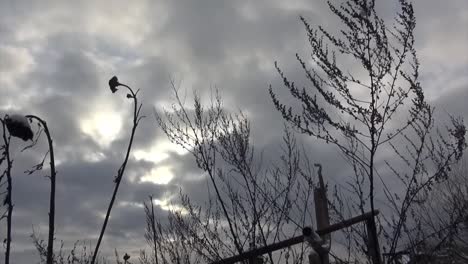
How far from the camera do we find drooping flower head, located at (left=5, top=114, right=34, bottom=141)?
201cm

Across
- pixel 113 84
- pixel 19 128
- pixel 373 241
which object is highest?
pixel 113 84

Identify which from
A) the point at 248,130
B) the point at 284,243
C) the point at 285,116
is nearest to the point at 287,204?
the point at 248,130

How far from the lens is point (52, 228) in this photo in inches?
62.6

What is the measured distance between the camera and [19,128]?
2.02 m

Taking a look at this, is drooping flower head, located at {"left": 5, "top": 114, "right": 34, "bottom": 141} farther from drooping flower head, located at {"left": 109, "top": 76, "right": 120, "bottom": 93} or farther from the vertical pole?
the vertical pole

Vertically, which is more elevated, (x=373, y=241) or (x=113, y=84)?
(x=113, y=84)

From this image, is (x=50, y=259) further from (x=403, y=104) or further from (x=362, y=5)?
(x=362, y=5)

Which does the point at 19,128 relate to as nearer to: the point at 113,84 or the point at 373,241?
the point at 113,84

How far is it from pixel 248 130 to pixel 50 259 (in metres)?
10.1

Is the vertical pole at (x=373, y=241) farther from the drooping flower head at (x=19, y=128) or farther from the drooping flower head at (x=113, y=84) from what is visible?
the drooping flower head at (x=19, y=128)

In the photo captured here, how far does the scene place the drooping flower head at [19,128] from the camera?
2.01 m

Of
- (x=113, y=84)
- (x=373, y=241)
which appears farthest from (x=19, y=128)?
(x=373, y=241)

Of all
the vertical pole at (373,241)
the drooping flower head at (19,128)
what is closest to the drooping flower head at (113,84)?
the drooping flower head at (19,128)

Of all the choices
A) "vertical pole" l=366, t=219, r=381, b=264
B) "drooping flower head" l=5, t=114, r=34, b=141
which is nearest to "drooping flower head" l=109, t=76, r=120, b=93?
"drooping flower head" l=5, t=114, r=34, b=141
